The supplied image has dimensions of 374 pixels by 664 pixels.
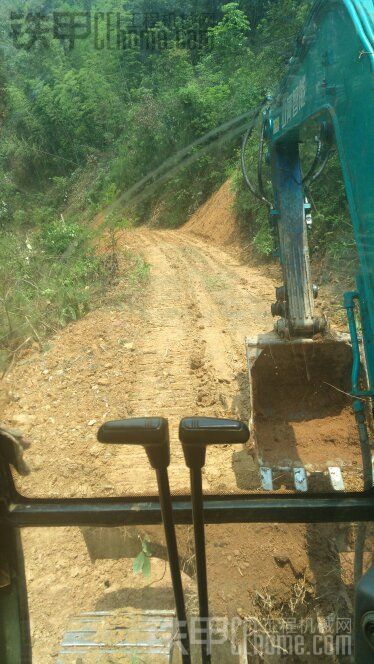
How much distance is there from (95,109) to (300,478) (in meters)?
5.24

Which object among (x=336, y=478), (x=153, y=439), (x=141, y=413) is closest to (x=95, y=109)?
(x=141, y=413)

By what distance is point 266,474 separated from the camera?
278cm

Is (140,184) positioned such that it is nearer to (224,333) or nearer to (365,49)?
(224,333)

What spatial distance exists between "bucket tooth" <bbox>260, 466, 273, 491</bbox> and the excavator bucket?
0.04 metres

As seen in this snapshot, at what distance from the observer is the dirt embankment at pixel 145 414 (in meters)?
1.99

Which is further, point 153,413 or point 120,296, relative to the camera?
point 120,296

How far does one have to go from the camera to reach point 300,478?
109 inches

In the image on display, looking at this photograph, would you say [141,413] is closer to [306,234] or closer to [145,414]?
[145,414]

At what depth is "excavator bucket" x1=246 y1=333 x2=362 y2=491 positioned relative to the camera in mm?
2994

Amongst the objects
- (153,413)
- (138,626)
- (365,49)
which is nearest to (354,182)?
(365,49)

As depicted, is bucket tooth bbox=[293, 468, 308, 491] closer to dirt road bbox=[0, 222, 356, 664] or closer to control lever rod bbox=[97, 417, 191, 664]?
dirt road bbox=[0, 222, 356, 664]

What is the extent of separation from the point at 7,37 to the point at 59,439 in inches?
106

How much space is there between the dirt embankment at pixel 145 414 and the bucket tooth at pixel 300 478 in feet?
1.05

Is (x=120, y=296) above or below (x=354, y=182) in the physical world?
below
